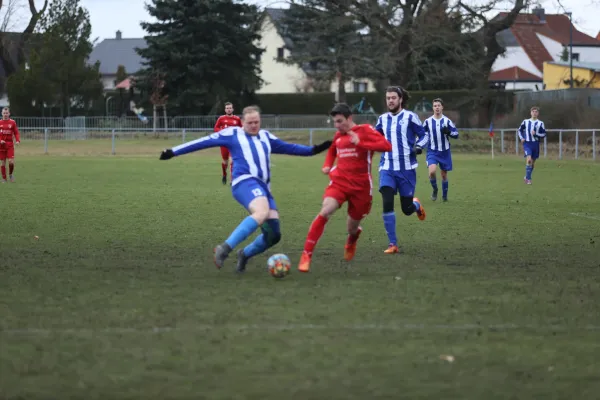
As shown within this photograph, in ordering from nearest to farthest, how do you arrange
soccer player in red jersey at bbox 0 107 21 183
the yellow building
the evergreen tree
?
soccer player in red jersey at bbox 0 107 21 183 → the evergreen tree → the yellow building

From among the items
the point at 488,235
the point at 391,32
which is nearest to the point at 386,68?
the point at 391,32

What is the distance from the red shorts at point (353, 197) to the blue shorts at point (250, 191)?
2.35 ft

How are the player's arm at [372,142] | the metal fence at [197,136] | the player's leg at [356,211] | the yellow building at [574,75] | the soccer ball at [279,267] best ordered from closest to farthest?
1. the soccer ball at [279,267]
2. the player's arm at [372,142]
3. the player's leg at [356,211]
4. the metal fence at [197,136]
5. the yellow building at [574,75]

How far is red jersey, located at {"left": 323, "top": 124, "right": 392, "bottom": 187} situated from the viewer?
10336 mm

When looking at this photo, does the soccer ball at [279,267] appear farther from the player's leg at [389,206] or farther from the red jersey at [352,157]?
the player's leg at [389,206]

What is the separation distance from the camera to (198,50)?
57.5 metres

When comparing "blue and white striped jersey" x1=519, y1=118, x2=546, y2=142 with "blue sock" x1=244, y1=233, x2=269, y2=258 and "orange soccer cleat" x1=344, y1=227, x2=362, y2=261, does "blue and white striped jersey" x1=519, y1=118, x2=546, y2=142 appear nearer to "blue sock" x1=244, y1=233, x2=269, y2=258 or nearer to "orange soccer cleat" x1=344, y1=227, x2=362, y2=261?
"orange soccer cleat" x1=344, y1=227, x2=362, y2=261

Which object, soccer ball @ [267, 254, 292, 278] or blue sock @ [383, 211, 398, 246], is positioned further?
blue sock @ [383, 211, 398, 246]

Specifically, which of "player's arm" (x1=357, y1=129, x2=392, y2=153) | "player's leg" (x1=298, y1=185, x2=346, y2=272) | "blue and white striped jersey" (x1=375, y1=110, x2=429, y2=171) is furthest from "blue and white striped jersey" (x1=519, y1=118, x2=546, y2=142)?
"player's leg" (x1=298, y1=185, x2=346, y2=272)

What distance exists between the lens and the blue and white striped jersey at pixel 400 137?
1233 cm

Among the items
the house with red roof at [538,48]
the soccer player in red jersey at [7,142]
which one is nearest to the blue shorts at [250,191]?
the soccer player in red jersey at [7,142]

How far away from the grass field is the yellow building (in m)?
45.0

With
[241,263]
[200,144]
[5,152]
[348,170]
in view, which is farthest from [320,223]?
[5,152]

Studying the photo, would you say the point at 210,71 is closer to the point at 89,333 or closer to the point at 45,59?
the point at 45,59
